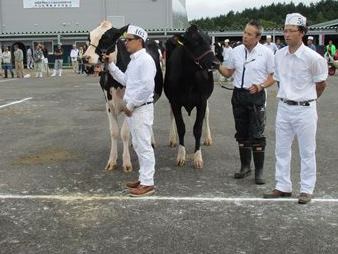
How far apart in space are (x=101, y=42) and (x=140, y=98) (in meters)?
1.34

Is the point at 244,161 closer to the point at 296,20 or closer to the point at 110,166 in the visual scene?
the point at 110,166

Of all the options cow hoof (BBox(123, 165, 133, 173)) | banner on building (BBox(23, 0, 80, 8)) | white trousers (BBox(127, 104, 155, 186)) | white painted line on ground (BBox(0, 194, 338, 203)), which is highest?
banner on building (BBox(23, 0, 80, 8))

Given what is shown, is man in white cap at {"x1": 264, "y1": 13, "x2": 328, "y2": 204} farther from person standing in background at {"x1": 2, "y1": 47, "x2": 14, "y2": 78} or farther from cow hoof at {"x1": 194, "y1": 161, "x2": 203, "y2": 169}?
person standing in background at {"x1": 2, "y1": 47, "x2": 14, "y2": 78}

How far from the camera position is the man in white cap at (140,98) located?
19.7 feet

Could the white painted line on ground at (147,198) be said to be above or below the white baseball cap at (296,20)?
below

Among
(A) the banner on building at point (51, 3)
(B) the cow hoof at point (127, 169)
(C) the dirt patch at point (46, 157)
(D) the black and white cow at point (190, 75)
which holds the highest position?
(A) the banner on building at point (51, 3)

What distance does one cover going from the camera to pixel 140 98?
603 centimetres

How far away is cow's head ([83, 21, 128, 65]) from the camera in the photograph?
22.1ft

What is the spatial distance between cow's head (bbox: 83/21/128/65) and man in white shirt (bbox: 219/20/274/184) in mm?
1455

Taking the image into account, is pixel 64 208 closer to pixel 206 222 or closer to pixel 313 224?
pixel 206 222

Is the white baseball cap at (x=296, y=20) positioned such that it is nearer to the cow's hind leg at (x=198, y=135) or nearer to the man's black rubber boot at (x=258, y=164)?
the man's black rubber boot at (x=258, y=164)

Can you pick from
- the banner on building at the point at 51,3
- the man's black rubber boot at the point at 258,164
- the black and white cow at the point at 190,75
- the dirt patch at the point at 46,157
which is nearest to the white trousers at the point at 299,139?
the man's black rubber boot at the point at 258,164

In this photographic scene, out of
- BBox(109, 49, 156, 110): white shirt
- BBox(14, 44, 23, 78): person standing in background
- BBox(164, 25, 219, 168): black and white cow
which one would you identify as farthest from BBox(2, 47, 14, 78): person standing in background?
BBox(109, 49, 156, 110): white shirt

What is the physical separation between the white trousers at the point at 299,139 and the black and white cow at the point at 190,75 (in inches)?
64.6
